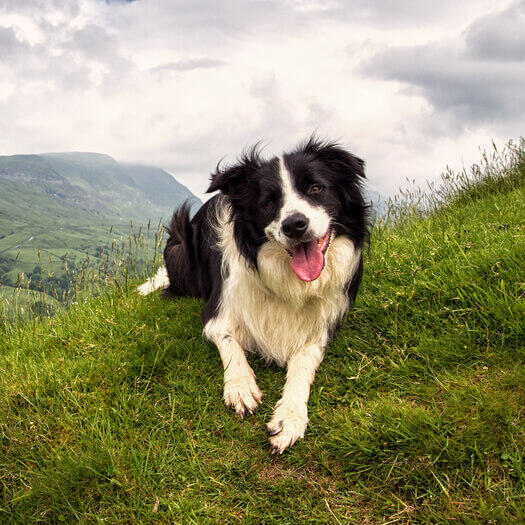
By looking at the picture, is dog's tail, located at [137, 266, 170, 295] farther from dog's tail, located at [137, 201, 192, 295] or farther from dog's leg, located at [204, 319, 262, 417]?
dog's leg, located at [204, 319, 262, 417]

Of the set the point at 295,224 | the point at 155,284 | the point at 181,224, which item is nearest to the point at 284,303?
the point at 295,224

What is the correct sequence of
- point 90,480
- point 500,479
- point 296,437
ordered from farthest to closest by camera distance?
point 296,437, point 90,480, point 500,479

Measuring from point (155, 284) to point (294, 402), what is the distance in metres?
3.18

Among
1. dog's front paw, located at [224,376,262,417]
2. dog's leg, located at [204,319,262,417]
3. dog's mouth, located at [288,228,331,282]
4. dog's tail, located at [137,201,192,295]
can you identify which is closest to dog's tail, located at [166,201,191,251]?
dog's tail, located at [137,201,192,295]

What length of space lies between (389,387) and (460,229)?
2.42 meters

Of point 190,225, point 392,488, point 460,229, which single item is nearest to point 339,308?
point 392,488

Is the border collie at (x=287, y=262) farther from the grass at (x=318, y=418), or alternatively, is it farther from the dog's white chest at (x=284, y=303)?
the grass at (x=318, y=418)

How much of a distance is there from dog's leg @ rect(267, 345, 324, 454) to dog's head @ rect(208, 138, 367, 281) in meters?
0.68

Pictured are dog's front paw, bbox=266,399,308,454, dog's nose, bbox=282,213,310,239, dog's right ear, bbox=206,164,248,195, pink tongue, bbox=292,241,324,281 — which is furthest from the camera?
dog's right ear, bbox=206,164,248,195

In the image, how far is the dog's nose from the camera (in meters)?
2.94

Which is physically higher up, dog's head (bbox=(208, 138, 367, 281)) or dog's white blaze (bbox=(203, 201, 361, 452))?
dog's head (bbox=(208, 138, 367, 281))

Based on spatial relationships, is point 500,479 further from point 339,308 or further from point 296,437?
point 339,308

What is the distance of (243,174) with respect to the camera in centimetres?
355

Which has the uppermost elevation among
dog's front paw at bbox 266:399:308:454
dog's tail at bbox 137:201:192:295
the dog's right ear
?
the dog's right ear
